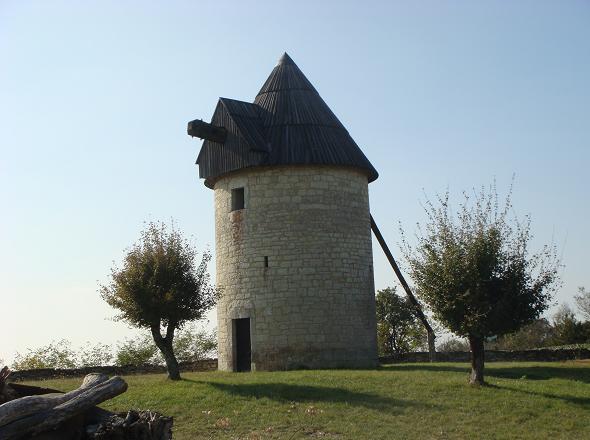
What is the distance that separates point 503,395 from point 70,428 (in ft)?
34.5

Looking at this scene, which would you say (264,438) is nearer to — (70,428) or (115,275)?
(70,428)

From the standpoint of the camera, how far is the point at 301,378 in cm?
1797

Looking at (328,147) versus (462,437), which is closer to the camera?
(462,437)

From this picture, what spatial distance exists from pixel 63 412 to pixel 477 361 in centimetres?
1155

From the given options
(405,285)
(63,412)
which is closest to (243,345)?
(405,285)

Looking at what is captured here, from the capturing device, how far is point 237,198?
2314 cm

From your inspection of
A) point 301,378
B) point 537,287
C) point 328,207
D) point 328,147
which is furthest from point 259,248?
point 537,287

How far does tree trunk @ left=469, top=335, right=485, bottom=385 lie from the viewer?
1702 centimetres

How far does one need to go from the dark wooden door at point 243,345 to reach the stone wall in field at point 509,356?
6016 mm

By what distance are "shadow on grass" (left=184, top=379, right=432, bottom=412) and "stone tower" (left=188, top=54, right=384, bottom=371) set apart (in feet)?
14.6

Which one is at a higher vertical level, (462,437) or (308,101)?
(308,101)

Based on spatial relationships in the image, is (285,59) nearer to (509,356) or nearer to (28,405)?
(509,356)

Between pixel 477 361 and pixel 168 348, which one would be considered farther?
pixel 168 348

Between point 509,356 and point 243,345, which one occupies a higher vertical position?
point 243,345
